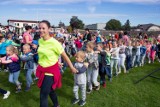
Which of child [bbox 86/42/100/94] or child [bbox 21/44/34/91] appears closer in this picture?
child [bbox 21/44/34/91]

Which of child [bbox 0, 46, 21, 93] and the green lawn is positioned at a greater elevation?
child [bbox 0, 46, 21, 93]

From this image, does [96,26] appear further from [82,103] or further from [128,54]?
[82,103]

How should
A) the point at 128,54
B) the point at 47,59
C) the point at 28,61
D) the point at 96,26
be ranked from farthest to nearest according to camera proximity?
the point at 96,26 < the point at 128,54 < the point at 28,61 < the point at 47,59

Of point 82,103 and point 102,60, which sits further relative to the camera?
point 102,60

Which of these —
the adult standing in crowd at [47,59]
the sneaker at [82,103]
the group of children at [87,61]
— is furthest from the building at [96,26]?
the adult standing in crowd at [47,59]

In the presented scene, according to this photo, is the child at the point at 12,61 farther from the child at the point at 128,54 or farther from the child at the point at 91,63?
the child at the point at 128,54

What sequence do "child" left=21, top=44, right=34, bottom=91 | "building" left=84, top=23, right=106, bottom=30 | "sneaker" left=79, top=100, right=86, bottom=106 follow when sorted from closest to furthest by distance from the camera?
"sneaker" left=79, top=100, right=86, bottom=106, "child" left=21, top=44, right=34, bottom=91, "building" left=84, top=23, right=106, bottom=30

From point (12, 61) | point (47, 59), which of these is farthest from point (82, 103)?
point (12, 61)

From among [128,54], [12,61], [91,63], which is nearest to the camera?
[12,61]

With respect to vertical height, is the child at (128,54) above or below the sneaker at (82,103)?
above

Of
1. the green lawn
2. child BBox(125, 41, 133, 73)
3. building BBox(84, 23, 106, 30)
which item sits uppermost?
building BBox(84, 23, 106, 30)

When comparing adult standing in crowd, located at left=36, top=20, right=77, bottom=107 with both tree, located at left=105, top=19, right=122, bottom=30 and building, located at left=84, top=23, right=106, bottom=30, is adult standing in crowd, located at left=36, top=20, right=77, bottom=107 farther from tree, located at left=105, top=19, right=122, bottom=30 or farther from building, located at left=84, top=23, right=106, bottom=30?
tree, located at left=105, top=19, right=122, bottom=30

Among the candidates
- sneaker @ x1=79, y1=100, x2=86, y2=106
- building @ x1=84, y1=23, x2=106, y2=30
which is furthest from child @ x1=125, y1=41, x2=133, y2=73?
building @ x1=84, y1=23, x2=106, y2=30

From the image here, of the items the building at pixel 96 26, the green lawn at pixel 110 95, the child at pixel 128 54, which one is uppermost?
the building at pixel 96 26
